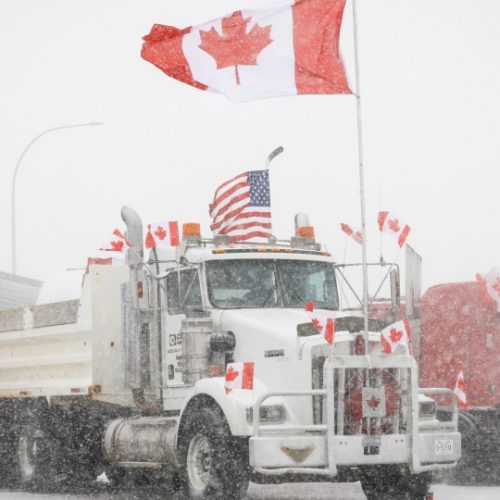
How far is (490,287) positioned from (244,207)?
3218mm

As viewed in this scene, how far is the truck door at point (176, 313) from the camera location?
1273cm

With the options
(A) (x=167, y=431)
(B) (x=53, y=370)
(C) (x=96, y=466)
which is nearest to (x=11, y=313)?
(B) (x=53, y=370)

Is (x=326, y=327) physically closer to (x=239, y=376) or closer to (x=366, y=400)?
(x=366, y=400)

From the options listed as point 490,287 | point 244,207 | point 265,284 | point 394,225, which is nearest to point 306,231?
point 244,207

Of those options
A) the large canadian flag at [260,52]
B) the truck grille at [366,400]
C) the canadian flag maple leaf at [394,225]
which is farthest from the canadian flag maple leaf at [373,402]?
the large canadian flag at [260,52]

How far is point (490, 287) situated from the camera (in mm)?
14828

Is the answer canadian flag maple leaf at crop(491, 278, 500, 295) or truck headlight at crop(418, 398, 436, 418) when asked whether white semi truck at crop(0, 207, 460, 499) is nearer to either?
truck headlight at crop(418, 398, 436, 418)

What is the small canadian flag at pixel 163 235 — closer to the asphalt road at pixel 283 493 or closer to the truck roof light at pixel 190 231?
the truck roof light at pixel 190 231

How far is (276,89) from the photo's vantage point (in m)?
12.3

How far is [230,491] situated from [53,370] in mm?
4488

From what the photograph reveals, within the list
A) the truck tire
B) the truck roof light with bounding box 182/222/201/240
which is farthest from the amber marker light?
the truck tire

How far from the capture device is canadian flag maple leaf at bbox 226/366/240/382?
37.7 feet

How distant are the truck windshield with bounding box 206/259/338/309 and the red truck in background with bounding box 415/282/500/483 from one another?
2.01 meters

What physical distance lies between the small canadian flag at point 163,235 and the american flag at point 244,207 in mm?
782
